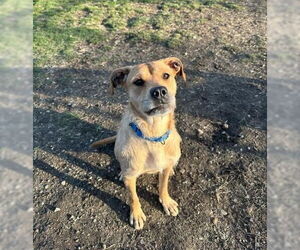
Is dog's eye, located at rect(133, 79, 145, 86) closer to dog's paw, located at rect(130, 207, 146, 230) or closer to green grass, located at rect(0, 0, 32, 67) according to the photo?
dog's paw, located at rect(130, 207, 146, 230)

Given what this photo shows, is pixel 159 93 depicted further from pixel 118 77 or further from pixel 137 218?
pixel 137 218

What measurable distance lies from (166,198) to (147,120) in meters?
1.10

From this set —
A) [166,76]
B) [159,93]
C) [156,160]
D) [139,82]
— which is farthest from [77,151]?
[159,93]

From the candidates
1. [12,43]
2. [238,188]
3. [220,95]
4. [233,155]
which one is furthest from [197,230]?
[12,43]

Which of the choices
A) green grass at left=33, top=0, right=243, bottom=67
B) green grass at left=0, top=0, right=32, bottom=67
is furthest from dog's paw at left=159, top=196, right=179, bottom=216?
green grass at left=0, top=0, right=32, bottom=67

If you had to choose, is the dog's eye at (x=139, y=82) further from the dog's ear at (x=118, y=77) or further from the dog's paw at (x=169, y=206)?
the dog's paw at (x=169, y=206)

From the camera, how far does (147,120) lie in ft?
11.8

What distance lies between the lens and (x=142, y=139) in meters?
3.67

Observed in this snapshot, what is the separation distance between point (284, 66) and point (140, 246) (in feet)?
13.4

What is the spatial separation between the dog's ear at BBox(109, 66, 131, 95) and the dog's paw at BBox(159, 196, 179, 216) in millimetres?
1416

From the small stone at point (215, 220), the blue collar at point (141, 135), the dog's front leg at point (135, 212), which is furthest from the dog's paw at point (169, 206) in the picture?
the blue collar at point (141, 135)

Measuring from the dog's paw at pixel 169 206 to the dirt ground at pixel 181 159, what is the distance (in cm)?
6

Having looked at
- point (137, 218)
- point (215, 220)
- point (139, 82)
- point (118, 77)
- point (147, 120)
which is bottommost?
point (137, 218)

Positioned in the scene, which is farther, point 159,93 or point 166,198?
point 166,198
